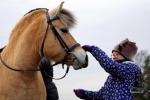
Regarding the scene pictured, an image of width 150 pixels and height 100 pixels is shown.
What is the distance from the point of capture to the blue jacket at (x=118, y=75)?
21.6 ft

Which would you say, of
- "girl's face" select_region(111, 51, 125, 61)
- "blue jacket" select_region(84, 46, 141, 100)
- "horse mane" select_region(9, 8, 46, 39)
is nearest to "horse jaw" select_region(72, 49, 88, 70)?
"blue jacket" select_region(84, 46, 141, 100)

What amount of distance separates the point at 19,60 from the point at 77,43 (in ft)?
2.78

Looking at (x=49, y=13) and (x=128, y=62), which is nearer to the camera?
(x=128, y=62)

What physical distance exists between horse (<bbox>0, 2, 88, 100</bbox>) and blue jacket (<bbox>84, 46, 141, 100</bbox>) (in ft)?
1.33

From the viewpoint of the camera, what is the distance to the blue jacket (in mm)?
6586

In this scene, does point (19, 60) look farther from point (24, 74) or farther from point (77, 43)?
point (77, 43)

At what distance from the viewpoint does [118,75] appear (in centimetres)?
668

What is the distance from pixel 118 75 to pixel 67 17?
1.09 m

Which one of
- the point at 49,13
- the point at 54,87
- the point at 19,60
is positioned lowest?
the point at 54,87

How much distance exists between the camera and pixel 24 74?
7195 millimetres

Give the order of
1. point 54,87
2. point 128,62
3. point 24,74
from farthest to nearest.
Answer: point 54,87 < point 24,74 < point 128,62

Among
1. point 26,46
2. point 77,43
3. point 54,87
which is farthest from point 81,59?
point 54,87

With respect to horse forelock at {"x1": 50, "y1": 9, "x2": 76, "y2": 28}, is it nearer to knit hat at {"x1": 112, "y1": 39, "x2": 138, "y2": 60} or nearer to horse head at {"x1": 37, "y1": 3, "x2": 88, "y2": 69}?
horse head at {"x1": 37, "y1": 3, "x2": 88, "y2": 69}

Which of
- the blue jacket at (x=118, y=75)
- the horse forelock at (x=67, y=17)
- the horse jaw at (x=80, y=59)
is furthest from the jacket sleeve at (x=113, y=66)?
the horse forelock at (x=67, y=17)
